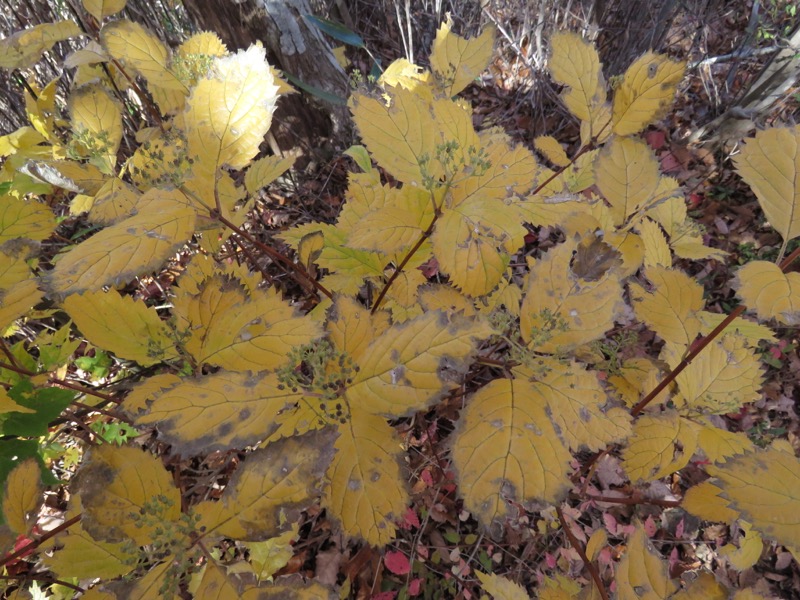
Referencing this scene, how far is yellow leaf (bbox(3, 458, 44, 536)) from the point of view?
3.10 feet

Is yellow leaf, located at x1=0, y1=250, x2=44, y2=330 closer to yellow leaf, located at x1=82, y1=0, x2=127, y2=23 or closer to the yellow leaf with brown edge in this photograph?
the yellow leaf with brown edge

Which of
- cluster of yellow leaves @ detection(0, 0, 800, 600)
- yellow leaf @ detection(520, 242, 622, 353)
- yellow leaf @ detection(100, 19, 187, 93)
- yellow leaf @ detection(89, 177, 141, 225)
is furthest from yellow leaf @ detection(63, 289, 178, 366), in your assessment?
yellow leaf @ detection(520, 242, 622, 353)

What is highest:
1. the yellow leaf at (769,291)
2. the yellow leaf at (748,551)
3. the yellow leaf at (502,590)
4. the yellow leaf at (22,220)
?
the yellow leaf at (22,220)

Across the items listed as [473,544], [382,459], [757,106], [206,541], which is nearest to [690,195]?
[757,106]

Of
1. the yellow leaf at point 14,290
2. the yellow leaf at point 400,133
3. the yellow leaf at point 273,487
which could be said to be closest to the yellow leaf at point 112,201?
the yellow leaf at point 14,290

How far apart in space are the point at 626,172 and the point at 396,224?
0.67 m

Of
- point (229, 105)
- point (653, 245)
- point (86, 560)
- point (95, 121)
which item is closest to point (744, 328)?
point (653, 245)

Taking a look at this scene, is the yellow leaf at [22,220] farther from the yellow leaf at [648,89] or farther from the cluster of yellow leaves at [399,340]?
the yellow leaf at [648,89]

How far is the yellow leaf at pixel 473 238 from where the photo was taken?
0.90 meters

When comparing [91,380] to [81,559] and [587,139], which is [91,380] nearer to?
[81,559]

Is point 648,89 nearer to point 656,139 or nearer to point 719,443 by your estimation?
point 719,443

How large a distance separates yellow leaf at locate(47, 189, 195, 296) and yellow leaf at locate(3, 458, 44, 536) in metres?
0.50

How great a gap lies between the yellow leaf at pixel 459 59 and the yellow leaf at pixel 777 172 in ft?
2.67

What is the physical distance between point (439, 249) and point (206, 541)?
710mm
